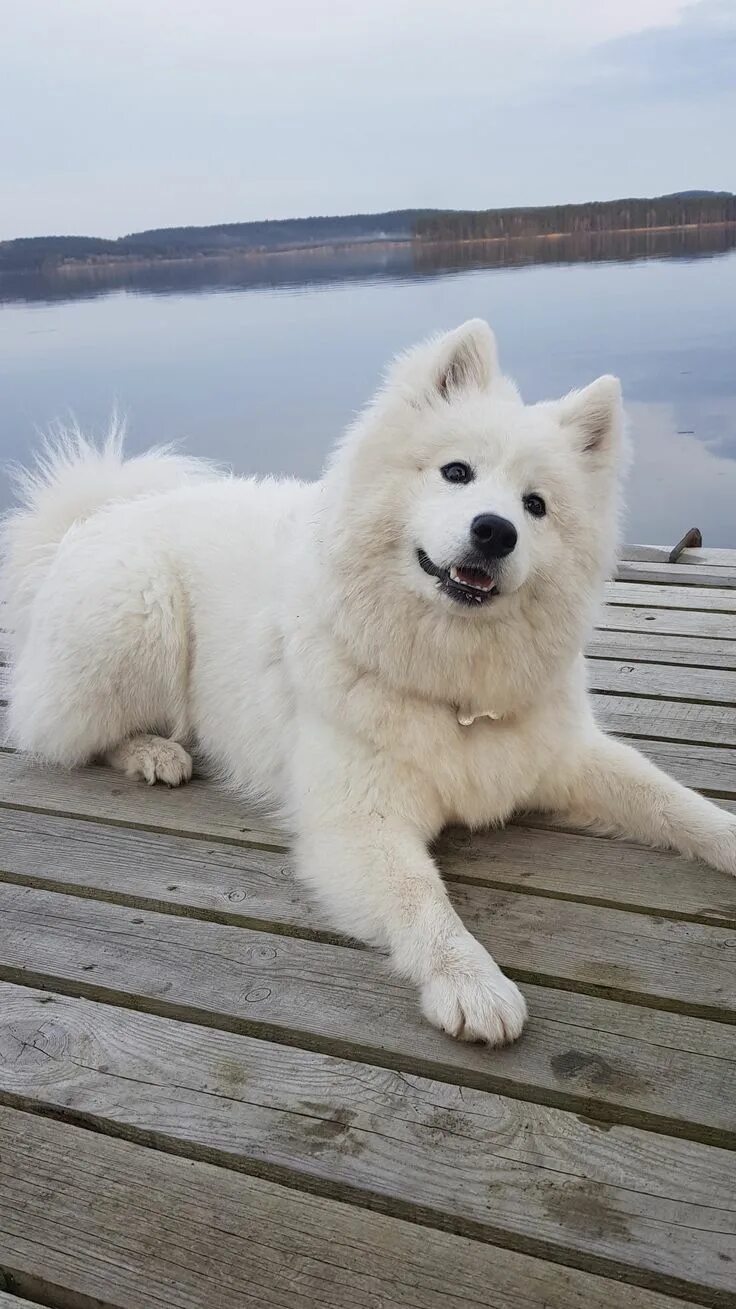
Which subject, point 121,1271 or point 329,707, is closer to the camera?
point 121,1271

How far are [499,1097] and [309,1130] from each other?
262 millimetres

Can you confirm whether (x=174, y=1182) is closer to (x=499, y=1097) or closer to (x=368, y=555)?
(x=499, y=1097)

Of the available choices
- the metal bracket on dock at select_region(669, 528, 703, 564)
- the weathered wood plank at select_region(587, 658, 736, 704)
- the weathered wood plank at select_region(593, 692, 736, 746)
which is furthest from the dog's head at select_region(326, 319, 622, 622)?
the metal bracket on dock at select_region(669, 528, 703, 564)

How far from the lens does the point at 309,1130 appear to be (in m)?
1.24

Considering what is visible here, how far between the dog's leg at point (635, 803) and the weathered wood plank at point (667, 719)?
417 millimetres

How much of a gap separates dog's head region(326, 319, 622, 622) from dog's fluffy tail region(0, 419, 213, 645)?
1.18 metres

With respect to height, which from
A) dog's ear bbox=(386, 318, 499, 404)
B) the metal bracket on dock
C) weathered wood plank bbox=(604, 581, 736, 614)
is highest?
dog's ear bbox=(386, 318, 499, 404)

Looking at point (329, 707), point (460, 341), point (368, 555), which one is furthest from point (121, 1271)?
point (460, 341)

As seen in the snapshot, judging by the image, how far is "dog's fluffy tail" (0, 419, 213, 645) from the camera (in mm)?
2694

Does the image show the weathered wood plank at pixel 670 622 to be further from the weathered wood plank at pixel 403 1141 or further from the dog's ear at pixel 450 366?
the weathered wood plank at pixel 403 1141

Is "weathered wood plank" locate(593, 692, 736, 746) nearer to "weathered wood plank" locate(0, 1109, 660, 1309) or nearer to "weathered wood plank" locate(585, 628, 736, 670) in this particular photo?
"weathered wood plank" locate(585, 628, 736, 670)

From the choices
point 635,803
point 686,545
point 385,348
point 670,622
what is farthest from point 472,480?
point 385,348

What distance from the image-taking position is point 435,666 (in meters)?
1.80

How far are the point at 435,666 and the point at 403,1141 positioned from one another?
2.80 ft
